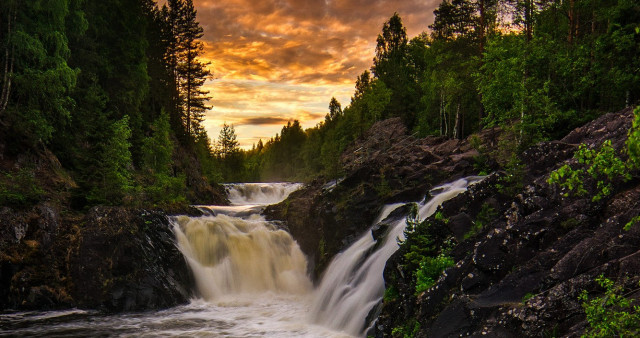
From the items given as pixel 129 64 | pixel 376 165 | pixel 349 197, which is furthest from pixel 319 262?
pixel 129 64

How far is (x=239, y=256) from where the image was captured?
21.3 meters

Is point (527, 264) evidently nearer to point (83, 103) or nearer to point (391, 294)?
point (391, 294)

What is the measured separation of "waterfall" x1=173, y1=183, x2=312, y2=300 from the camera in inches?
779

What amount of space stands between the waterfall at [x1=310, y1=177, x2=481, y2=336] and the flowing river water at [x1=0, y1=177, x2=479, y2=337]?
0.14 ft

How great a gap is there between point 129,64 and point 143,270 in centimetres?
2011

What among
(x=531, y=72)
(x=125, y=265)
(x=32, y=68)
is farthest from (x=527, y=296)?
(x=32, y=68)

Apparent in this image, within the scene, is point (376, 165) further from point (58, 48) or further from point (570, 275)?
point (58, 48)

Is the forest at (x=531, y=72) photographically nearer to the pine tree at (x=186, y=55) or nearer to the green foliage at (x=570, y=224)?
the green foliage at (x=570, y=224)

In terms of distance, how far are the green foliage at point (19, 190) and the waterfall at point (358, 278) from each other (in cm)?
1306

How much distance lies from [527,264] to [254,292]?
14.8 metres

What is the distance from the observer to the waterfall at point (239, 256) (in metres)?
19.8

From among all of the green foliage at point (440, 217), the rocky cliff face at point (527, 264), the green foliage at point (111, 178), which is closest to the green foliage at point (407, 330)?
the rocky cliff face at point (527, 264)

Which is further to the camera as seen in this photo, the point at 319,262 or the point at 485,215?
the point at 319,262

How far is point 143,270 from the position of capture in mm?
17094
